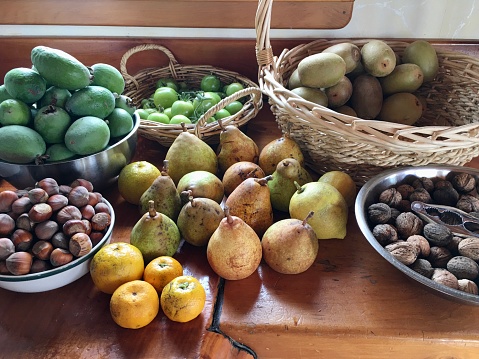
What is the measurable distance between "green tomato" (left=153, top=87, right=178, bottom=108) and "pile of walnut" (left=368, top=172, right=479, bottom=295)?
0.62 m

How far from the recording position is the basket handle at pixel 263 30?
2.59 ft

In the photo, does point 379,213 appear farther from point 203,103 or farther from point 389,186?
point 203,103

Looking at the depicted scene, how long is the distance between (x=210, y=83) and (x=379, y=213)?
661 mm

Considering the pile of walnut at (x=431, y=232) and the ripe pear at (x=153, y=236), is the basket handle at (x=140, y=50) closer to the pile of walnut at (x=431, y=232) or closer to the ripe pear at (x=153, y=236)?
the ripe pear at (x=153, y=236)

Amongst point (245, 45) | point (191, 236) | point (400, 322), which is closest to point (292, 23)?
point (245, 45)

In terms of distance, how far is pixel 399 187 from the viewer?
71cm

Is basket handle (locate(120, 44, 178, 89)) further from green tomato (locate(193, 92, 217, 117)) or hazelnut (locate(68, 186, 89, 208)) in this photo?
hazelnut (locate(68, 186, 89, 208))

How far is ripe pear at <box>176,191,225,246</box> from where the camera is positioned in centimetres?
66

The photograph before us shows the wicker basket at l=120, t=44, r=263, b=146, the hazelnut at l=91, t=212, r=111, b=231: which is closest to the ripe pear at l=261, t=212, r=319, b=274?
the hazelnut at l=91, t=212, r=111, b=231

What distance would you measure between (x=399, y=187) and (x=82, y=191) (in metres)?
0.55

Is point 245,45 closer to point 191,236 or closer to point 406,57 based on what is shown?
point 406,57

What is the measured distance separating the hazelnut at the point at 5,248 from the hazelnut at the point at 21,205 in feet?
0.17

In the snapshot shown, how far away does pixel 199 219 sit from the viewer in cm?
65

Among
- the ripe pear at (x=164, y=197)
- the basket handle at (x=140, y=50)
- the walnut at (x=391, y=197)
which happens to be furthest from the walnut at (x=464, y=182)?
the basket handle at (x=140, y=50)
